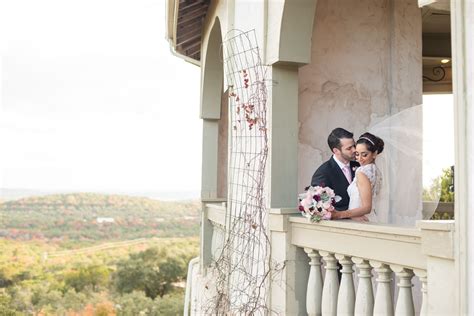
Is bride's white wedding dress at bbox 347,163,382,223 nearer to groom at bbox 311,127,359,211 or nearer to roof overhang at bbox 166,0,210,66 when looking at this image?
groom at bbox 311,127,359,211

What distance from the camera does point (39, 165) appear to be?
2762cm

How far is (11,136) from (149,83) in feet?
25.2

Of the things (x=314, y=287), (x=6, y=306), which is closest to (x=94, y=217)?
(x=6, y=306)

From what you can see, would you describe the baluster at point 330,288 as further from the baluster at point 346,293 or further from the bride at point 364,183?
the bride at point 364,183

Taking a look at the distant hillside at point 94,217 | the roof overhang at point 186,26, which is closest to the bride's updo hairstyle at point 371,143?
the roof overhang at point 186,26

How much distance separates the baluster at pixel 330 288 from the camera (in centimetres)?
350

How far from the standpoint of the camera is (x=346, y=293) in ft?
10.8

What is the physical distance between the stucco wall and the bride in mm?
→ 1082

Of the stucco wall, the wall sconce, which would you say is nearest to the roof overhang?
the stucco wall

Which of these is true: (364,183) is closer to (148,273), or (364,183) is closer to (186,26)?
(186,26)

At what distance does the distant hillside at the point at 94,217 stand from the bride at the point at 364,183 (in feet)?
77.7

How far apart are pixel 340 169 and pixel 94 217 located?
23730 millimetres

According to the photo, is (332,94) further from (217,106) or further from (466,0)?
(217,106)

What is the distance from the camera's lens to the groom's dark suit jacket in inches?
160
